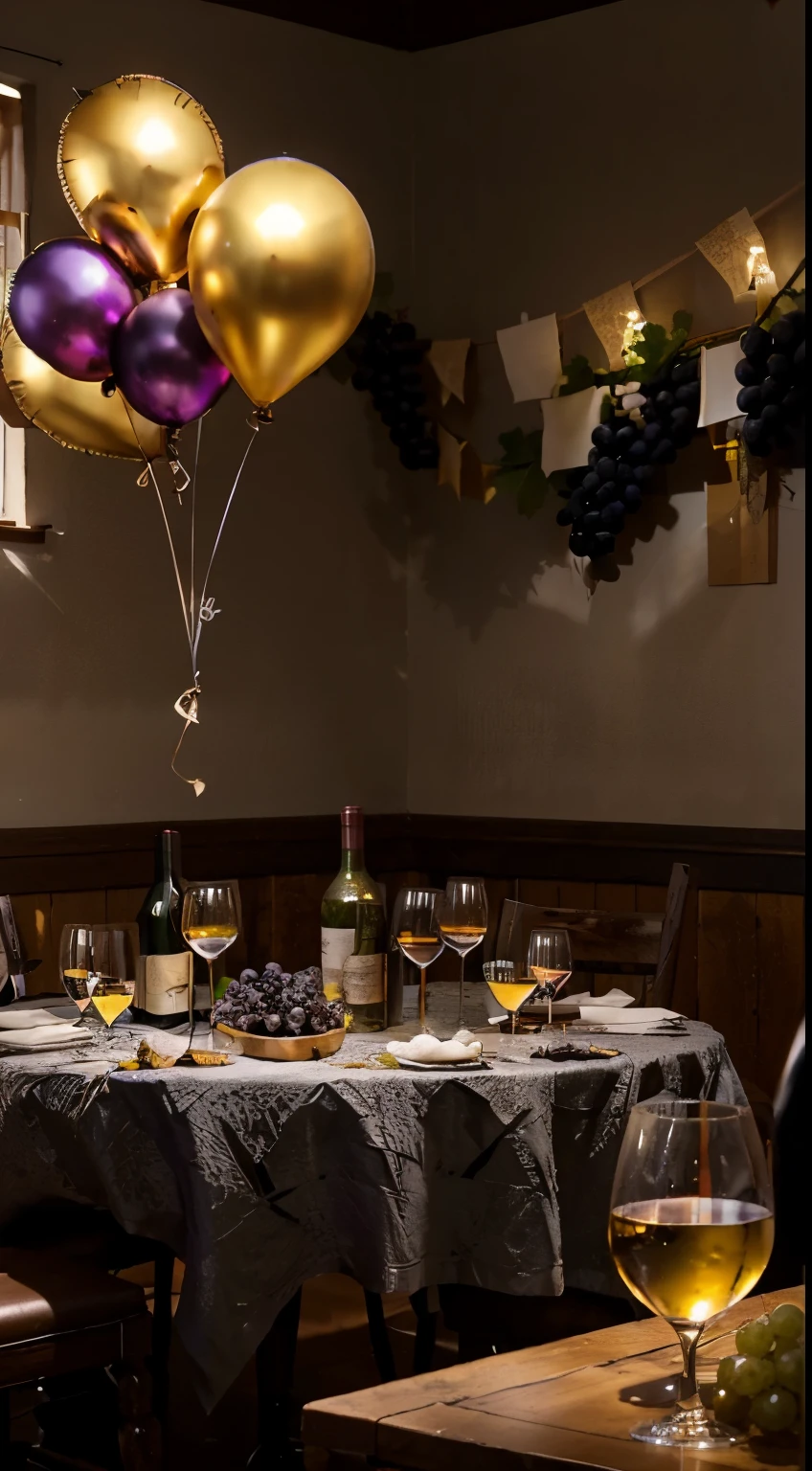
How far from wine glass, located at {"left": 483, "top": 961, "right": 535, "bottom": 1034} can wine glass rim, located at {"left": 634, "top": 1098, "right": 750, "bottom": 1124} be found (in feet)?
5.27

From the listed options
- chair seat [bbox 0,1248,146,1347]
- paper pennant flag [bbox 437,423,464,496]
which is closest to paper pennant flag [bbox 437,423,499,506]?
paper pennant flag [bbox 437,423,464,496]

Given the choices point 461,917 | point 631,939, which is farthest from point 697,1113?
point 631,939

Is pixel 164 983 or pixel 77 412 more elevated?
pixel 77 412

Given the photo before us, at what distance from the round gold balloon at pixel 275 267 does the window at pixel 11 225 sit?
152 cm

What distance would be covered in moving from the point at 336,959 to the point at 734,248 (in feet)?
7.39

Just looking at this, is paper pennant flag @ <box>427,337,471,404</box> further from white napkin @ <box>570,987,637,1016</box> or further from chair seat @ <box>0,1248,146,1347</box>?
chair seat @ <box>0,1248,146,1347</box>

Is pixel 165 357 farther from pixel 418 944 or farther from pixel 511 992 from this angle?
pixel 511 992

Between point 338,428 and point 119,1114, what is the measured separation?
288cm

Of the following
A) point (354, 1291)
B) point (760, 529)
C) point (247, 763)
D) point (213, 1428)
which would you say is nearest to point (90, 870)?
point (247, 763)

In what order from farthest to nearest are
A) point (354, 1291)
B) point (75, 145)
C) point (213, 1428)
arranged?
point (354, 1291) < point (213, 1428) < point (75, 145)

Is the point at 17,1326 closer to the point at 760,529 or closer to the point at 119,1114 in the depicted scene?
the point at 119,1114

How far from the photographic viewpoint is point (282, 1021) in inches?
89.1

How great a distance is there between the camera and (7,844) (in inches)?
154

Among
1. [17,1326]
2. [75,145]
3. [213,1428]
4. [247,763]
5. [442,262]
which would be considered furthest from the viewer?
[442,262]
